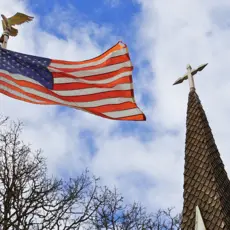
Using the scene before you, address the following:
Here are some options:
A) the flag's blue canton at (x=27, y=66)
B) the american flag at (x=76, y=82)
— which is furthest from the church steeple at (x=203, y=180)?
the flag's blue canton at (x=27, y=66)

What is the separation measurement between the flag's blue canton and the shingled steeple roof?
5647 mm

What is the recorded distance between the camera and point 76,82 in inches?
316

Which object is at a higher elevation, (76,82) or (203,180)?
(203,180)

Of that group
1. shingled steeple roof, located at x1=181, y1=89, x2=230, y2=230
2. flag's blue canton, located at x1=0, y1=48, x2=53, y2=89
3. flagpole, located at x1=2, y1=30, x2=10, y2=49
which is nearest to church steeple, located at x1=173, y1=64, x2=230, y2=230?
shingled steeple roof, located at x1=181, y1=89, x2=230, y2=230

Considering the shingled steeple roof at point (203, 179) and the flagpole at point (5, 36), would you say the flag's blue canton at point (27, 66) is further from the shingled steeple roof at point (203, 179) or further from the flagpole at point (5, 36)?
the shingled steeple roof at point (203, 179)

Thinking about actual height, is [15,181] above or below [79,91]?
above

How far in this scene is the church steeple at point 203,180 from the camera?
11336mm

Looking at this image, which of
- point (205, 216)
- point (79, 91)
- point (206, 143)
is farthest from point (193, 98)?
point (79, 91)

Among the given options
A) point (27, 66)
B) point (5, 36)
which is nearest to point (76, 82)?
point (27, 66)

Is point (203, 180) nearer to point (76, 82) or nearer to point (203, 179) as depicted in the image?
point (203, 179)

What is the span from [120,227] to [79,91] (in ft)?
51.2

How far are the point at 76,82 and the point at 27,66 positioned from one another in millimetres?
855

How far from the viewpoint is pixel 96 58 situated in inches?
337

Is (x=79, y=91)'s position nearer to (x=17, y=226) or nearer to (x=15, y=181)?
(x=17, y=226)
